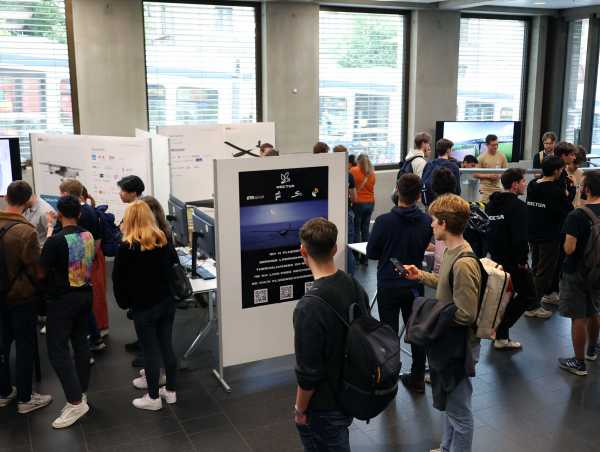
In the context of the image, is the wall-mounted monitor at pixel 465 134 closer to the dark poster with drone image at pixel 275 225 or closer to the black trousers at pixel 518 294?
the black trousers at pixel 518 294

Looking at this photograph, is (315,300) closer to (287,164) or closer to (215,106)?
(287,164)

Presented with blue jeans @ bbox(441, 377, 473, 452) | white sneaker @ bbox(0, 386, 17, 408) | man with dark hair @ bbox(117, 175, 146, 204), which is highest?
man with dark hair @ bbox(117, 175, 146, 204)

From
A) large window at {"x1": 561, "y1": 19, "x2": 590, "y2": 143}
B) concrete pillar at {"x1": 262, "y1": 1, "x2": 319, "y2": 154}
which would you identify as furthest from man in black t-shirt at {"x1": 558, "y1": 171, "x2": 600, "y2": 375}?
large window at {"x1": 561, "y1": 19, "x2": 590, "y2": 143}

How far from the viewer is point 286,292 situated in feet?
14.1

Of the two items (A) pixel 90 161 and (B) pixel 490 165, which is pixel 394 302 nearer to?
(A) pixel 90 161

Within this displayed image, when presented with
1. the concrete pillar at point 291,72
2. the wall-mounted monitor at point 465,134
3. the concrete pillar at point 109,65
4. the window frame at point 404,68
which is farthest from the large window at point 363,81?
the concrete pillar at point 109,65

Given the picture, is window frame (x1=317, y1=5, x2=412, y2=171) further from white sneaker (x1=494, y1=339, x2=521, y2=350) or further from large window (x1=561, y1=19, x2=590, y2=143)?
white sneaker (x1=494, y1=339, x2=521, y2=350)

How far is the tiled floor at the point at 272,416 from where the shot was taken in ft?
11.9

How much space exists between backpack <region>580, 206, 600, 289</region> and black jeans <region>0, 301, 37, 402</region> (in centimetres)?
364

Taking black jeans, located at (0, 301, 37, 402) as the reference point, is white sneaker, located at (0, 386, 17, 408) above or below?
below

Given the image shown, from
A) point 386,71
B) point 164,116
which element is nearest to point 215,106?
point 164,116

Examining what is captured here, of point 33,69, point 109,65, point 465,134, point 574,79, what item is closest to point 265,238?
point 109,65

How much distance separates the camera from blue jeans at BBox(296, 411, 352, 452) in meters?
2.42

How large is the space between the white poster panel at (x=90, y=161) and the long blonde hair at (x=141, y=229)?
299 cm
